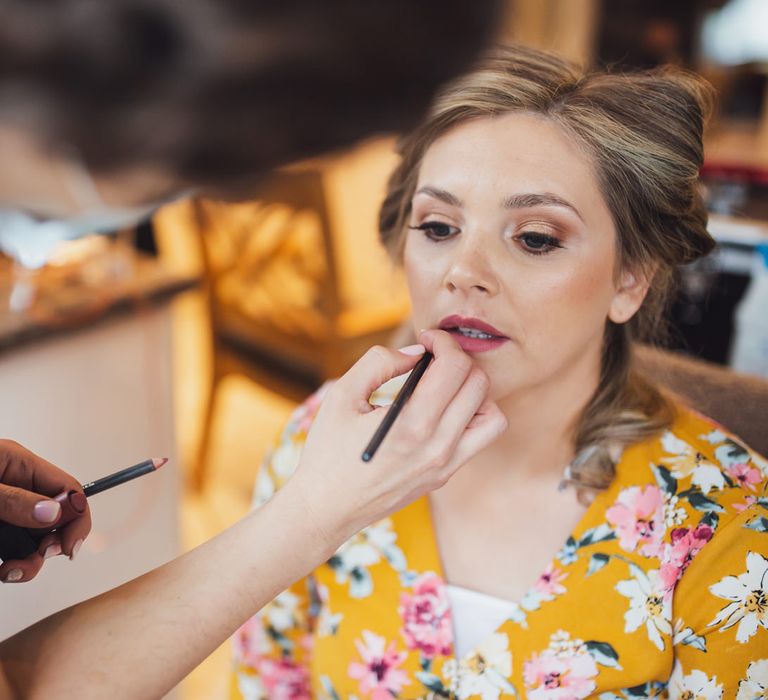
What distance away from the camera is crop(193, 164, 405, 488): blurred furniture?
225 cm

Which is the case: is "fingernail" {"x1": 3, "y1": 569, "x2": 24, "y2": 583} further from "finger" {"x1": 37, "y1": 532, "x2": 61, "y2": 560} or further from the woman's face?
the woman's face

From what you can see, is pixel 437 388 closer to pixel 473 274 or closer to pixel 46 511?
pixel 473 274

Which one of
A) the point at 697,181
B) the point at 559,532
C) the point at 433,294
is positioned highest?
the point at 697,181

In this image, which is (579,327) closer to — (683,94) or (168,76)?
(683,94)

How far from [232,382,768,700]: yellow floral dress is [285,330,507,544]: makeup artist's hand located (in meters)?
0.31

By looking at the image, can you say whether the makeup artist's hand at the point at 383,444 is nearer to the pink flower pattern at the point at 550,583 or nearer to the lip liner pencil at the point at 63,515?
the lip liner pencil at the point at 63,515

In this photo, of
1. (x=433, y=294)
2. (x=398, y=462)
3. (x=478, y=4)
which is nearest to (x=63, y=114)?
(x=478, y=4)

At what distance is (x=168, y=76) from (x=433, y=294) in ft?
2.51

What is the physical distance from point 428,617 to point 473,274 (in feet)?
1.38

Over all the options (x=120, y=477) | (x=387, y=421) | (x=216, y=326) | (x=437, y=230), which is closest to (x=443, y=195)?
(x=437, y=230)

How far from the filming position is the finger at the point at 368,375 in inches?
30.5

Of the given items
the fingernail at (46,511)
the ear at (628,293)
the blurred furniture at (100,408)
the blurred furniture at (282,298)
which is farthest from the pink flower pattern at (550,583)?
the blurred furniture at (282,298)

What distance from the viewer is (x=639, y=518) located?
1.01 m

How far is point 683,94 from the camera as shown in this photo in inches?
40.5
